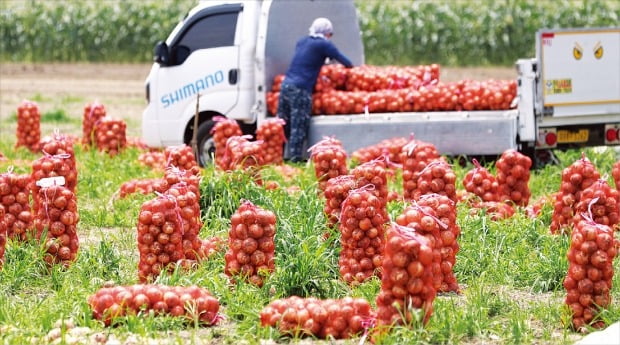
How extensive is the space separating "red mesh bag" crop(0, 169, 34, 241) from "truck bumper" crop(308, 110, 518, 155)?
572 cm

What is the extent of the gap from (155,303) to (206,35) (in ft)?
26.8

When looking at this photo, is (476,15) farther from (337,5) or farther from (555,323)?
(555,323)

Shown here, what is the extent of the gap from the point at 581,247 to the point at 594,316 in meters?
0.39

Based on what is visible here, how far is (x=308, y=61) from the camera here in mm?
14211

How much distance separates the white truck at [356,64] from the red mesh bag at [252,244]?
5.42 meters

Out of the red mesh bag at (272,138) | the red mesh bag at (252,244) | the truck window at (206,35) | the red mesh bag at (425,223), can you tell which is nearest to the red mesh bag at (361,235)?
the red mesh bag at (252,244)

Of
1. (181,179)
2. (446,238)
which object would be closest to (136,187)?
(181,179)

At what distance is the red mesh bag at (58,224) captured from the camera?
28.1 ft

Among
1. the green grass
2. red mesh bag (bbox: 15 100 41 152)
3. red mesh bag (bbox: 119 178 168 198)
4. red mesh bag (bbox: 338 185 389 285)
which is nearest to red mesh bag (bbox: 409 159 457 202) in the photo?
the green grass

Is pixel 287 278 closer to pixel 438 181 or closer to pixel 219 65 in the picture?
pixel 438 181

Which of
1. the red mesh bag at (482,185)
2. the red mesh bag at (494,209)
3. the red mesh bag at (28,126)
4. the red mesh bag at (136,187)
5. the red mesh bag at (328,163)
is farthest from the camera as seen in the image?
the red mesh bag at (28,126)

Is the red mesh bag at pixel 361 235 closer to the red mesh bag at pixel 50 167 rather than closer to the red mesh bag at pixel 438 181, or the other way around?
the red mesh bag at pixel 438 181

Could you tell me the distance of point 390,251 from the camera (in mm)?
6516

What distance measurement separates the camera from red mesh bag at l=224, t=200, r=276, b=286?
313 inches
